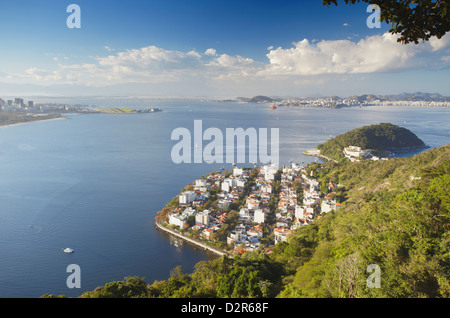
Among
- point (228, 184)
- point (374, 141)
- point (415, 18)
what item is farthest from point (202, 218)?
point (374, 141)

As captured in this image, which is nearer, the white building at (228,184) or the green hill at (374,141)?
the white building at (228,184)

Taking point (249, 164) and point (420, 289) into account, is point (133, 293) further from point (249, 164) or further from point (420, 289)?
point (249, 164)

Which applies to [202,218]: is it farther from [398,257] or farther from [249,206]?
[398,257]

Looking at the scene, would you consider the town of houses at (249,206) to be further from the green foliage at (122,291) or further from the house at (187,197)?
the green foliage at (122,291)

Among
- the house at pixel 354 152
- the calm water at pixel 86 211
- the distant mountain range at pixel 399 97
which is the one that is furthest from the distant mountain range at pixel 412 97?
the calm water at pixel 86 211

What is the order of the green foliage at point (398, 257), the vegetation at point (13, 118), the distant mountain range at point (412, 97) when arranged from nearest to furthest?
the green foliage at point (398, 257), the vegetation at point (13, 118), the distant mountain range at point (412, 97)

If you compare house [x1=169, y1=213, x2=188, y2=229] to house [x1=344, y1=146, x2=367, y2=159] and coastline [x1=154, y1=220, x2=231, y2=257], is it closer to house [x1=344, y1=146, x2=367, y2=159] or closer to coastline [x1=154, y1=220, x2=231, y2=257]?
coastline [x1=154, y1=220, x2=231, y2=257]
